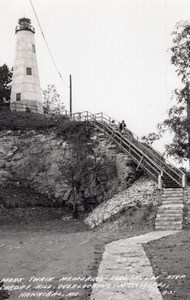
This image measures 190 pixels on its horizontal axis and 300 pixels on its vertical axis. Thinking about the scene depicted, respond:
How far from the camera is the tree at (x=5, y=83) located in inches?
1972

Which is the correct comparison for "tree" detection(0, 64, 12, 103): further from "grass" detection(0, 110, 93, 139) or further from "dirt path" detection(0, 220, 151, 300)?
"dirt path" detection(0, 220, 151, 300)

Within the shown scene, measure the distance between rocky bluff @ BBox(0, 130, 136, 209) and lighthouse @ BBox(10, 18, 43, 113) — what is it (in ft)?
31.9

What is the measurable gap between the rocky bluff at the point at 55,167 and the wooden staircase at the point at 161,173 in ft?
2.67

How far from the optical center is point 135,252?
14.3 metres

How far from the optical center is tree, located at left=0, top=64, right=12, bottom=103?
50.1 m

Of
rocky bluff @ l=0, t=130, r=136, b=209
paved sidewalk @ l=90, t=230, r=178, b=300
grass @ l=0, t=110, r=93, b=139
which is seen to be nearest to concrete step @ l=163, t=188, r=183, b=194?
rocky bluff @ l=0, t=130, r=136, b=209

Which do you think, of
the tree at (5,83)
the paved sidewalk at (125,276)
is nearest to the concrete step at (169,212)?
the paved sidewalk at (125,276)

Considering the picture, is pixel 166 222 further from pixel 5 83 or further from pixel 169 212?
pixel 5 83

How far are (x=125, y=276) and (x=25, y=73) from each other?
3915 centimetres

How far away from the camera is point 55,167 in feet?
112

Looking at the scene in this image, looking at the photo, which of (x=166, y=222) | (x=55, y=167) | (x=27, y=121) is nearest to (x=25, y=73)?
(x=27, y=121)

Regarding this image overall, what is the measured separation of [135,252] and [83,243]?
4.06 metres

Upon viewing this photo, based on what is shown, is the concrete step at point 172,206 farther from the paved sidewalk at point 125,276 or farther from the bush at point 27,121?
the bush at point 27,121

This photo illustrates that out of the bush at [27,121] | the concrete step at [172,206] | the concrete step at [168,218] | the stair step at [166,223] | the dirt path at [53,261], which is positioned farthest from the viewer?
the bush at [27,121]
